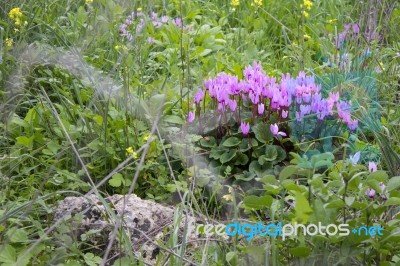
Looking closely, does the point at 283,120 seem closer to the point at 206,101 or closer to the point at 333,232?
the point at 206,101

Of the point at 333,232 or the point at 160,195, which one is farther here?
the point at 160,195

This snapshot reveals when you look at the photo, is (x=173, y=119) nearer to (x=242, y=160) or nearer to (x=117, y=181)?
(x=242, y=160)

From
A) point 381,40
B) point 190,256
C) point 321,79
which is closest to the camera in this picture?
point 190,256

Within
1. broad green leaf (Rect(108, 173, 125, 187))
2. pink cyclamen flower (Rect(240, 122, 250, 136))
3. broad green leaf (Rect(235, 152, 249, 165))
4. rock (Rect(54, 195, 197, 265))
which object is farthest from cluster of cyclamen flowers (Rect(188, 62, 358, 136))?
rock (Rect(54, 195, 197, 265))

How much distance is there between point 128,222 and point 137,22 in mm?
1813

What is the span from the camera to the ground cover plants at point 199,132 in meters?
2.52

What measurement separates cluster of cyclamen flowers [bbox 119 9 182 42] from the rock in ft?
5.01

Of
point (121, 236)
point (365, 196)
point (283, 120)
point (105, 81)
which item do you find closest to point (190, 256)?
point (121, 236)

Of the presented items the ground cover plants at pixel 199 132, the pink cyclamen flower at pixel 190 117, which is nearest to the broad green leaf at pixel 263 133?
the ground cover plants at pixel 199 132

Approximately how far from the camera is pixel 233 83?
12.2 ft

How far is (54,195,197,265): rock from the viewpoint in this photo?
2.88 meters

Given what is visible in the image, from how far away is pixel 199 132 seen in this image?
375cm

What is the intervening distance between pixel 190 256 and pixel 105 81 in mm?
1283

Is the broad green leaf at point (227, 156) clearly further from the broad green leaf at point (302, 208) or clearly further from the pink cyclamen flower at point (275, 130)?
the broad green leaf at point (302, 208)
